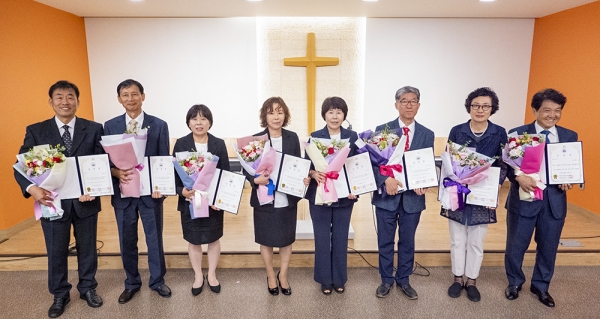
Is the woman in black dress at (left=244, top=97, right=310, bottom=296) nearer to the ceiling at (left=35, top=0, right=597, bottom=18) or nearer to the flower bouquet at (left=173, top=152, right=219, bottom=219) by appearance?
the flower bouquet at (left=173, top=152, right=219, bottom=219)

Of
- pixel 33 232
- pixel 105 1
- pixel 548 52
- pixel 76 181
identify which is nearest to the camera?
pixel 76 181

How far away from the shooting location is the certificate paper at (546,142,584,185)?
2.42 metres

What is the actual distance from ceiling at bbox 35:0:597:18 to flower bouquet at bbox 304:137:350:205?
2704mm

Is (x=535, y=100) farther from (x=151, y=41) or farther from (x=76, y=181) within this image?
(x=151, y=41)

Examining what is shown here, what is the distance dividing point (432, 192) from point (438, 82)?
1.79 metres

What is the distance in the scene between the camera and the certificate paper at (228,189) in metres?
2.51

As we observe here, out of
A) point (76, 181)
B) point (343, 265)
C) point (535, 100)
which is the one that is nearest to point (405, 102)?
point (535, 100)

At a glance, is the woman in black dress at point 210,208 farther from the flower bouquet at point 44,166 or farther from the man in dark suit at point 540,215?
the man in dark suit at point 540,215

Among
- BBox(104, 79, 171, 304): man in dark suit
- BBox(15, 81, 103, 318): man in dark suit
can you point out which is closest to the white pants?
BBox(104, 79, 171, 304): man in dark suit

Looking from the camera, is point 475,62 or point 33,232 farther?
point 475,62

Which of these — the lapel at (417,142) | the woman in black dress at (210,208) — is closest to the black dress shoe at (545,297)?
the lapel at (417,142)

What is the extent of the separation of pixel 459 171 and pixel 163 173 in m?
2.09

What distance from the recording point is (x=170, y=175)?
2492 mm

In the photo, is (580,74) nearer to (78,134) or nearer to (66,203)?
(78,134)
